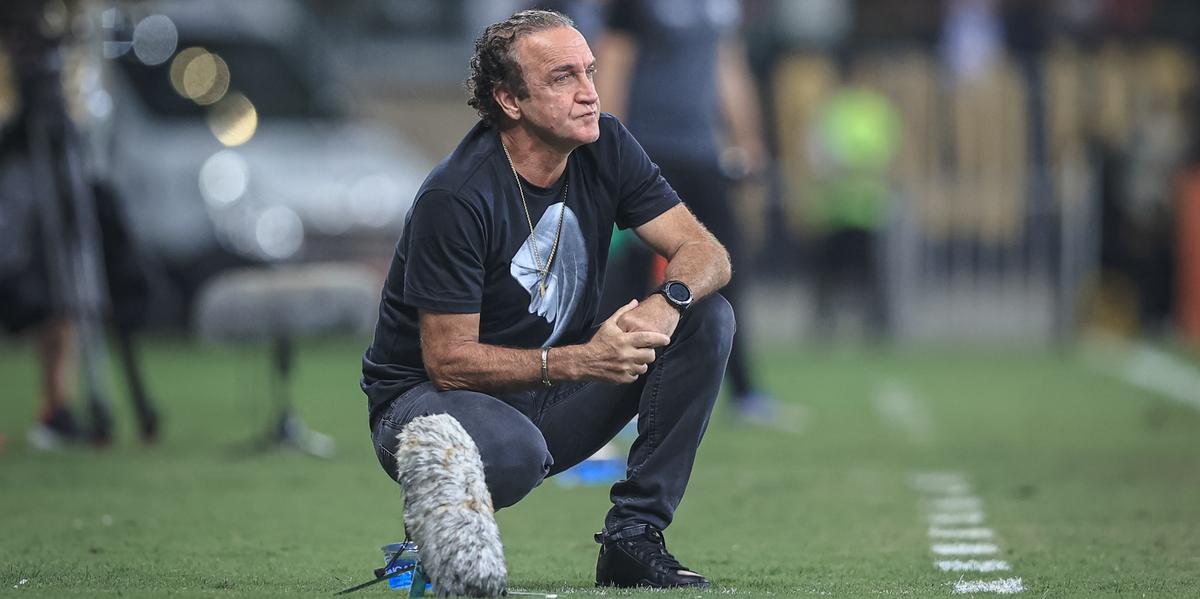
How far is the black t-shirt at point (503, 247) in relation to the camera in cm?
499

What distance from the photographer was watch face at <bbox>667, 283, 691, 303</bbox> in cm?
513

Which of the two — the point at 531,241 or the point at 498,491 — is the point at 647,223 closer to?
the point at 531,241

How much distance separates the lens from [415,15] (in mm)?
25688

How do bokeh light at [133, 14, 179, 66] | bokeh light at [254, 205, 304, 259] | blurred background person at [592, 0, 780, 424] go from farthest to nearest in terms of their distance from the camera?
bokeh light at [133, 14, 179, 66]
bokeh light at [254, 205, 304, 259]
blurred background person at [592, 0, 780, 424]

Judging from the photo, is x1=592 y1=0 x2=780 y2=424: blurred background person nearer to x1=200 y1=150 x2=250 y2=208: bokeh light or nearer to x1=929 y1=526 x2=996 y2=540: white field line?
x1=929 y1=526 x2=996 y2=540: white field line

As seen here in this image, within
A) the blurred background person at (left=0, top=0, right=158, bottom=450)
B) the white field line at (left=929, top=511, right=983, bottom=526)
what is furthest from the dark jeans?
the blurred background person at (left=0, top=0, right=158, bottom=450)

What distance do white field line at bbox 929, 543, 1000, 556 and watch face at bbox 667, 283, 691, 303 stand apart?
1.34 meters

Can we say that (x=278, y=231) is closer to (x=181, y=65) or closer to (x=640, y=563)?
(x=181, y=65)

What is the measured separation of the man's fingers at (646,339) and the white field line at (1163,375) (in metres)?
6.86

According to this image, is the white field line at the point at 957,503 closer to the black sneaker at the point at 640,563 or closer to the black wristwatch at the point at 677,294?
the black sneaker at the point at 640,563

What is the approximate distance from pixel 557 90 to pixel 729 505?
248 centimetres

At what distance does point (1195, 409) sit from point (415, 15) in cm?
1620

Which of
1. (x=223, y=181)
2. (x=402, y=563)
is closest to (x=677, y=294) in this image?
(x=402, y=563)

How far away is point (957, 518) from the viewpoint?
→ 6863 mm
